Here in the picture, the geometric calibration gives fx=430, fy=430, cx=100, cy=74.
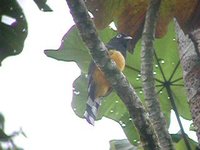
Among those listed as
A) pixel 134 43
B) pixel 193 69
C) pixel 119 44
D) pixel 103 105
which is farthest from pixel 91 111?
pixel 134 43

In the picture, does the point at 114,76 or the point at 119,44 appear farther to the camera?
the point at 119,44

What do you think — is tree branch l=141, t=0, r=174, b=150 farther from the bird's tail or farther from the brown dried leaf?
the bird's tail

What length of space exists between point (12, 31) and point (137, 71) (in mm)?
1320

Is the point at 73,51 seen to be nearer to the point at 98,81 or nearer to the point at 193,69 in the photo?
the point at 98,81

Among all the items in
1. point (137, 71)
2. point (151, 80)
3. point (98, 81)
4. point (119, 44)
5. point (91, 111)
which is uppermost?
point (119, 44)

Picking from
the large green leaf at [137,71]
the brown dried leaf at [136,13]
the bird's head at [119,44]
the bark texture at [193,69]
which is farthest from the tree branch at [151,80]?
the bird's head at [119,44]

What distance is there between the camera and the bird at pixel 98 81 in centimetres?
256

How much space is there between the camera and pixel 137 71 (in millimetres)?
2463

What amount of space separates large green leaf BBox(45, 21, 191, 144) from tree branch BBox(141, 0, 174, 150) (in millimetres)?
1007

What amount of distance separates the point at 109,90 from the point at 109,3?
178 centimetres

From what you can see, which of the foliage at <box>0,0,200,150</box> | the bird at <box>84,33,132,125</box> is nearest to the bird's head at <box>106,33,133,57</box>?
the bird at <box>84,33,132,125</box>

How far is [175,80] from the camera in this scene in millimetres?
2324

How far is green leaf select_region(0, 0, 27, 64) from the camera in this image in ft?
3.87

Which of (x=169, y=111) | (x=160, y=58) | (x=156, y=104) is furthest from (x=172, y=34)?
(x=156, y=104)
